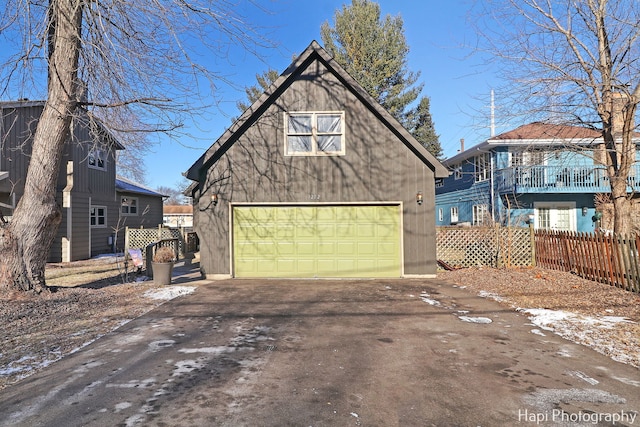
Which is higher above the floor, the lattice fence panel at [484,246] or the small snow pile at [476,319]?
the lattice fence panel at [484,246]

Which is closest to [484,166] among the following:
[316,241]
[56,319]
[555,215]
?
[555,215]

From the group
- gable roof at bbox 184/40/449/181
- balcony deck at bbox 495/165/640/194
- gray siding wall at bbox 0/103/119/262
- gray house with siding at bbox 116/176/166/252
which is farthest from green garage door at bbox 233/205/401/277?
gray house with siding at bbox 116/176/166/252

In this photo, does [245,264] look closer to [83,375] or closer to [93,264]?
[83,375]

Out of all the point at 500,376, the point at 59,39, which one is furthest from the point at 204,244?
the point at 500,376

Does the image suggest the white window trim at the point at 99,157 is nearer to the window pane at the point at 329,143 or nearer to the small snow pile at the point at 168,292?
the small snow pile at the point at 168,292

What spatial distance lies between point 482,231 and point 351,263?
184 inches

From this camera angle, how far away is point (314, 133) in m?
10.4

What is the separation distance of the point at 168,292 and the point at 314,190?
4703 mm

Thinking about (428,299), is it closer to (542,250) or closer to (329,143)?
(329,143)

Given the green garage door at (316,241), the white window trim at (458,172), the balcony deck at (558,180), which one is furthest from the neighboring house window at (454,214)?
the green garage door at (316,241)

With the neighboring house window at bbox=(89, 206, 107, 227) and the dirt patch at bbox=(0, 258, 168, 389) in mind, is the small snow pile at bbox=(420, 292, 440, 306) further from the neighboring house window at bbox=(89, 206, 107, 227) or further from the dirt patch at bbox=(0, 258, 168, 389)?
the neighboring house window at bbox=(89, 206, 107, 227)

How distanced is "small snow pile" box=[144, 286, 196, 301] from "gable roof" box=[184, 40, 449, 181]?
10.6 ft

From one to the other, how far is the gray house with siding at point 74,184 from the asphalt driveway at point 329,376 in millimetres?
10327

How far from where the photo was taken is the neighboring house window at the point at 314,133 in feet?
34.1
